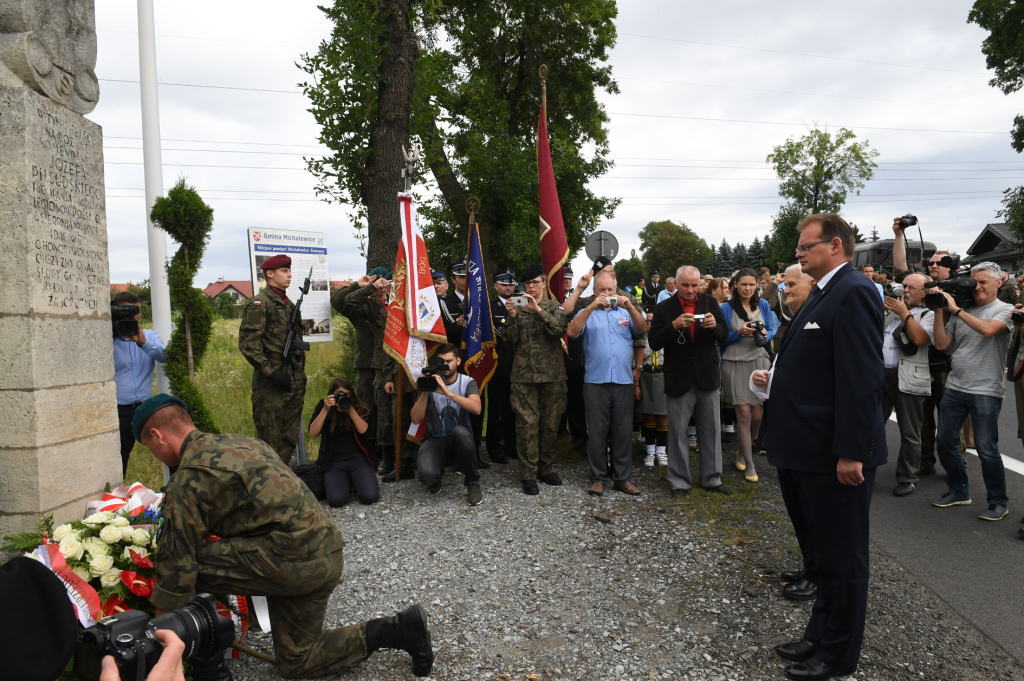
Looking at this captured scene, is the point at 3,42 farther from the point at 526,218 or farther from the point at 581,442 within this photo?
the point at 526,218

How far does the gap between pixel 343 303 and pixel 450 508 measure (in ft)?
8.71

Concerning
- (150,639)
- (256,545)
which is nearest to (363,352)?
(256,545)

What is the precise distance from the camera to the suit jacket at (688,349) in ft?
19.3

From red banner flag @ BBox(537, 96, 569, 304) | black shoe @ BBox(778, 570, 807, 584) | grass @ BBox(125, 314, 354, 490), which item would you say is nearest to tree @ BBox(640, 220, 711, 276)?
grass @ BBox(125, 314, 354, 490)

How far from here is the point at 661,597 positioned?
401 cm

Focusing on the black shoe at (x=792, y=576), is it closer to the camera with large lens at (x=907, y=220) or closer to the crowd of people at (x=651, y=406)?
the crowd of people at (x=651, y=406)

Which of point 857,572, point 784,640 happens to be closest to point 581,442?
point 784,640

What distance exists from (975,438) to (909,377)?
987 mm

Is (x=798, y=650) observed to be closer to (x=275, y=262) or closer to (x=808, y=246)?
(x=808, y=246)

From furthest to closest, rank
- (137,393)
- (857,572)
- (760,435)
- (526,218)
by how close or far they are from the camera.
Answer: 1. (526,218)
2. (760,435)
3. (137,393)
4. (857,572)

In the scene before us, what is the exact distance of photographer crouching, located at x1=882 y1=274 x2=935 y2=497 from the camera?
19.1ft

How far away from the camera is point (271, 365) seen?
19.7 ft

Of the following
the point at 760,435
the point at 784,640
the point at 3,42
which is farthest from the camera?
the point at 760,435

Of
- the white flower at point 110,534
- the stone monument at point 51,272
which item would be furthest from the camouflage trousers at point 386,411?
the white flower at point 110,534
